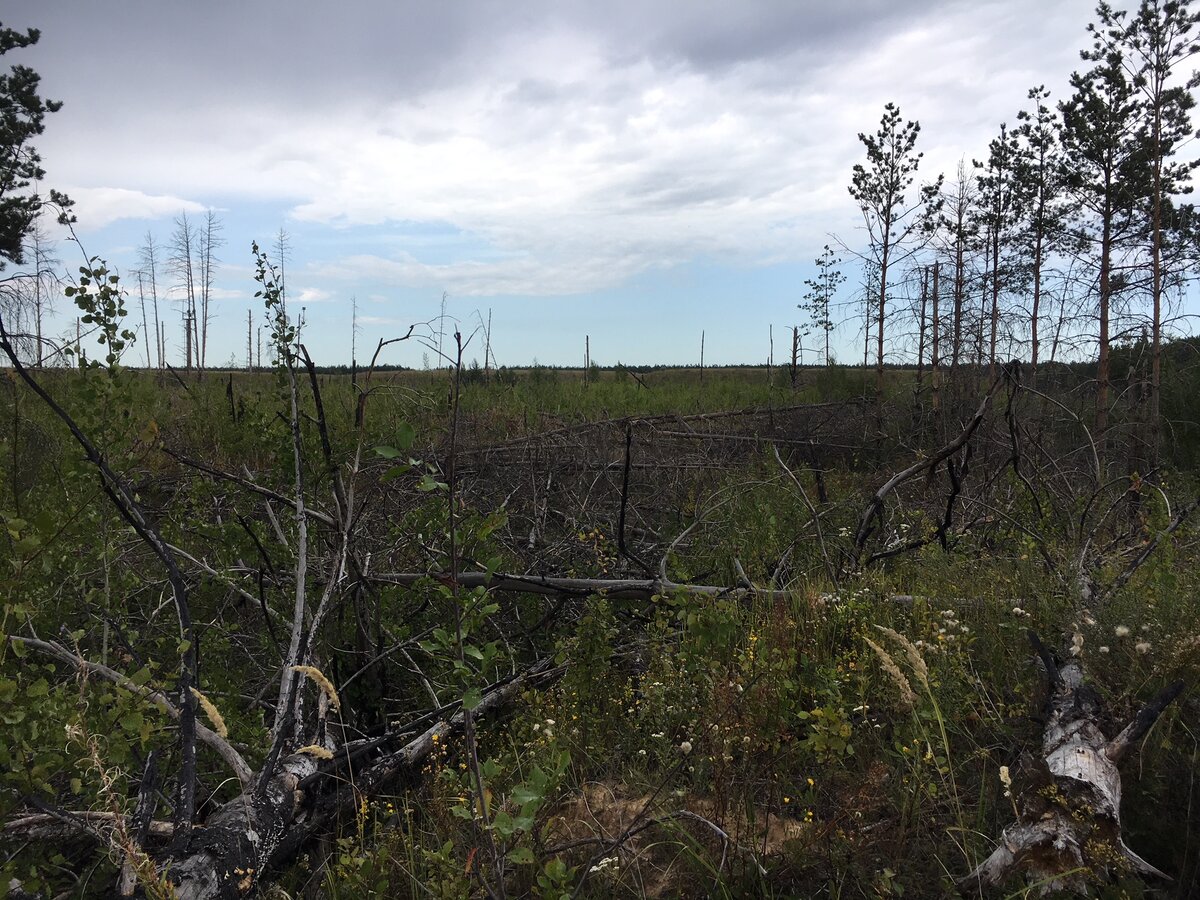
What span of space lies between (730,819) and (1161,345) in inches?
412

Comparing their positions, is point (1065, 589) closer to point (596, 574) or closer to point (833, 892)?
point (833, 892)

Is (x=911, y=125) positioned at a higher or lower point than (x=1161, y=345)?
higher

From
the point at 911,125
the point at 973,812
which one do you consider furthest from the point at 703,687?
the point at 911,125

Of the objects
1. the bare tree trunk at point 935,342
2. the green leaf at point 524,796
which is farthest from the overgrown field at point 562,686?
the bare tree trunk at point 935,342

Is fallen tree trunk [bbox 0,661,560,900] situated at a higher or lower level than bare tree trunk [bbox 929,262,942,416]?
lower

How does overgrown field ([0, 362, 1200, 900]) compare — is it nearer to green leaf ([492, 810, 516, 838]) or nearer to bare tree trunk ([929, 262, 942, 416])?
green leaf ([492, 810, 516, 838])

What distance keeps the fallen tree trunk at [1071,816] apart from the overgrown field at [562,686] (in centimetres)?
4

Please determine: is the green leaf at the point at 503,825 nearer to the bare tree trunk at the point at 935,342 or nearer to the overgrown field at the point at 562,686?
the overgrown field at the point at 562,686

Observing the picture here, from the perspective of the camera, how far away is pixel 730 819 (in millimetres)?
2488

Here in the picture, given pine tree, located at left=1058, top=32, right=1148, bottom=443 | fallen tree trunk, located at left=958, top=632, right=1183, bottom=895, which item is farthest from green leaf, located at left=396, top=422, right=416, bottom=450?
pine tree, located at left=1058, top=32, right=1148, bottom=443

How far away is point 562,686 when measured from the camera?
147 inches

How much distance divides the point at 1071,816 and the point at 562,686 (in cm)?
233

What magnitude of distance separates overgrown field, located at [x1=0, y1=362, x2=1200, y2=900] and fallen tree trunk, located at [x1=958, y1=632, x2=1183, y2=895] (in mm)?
36

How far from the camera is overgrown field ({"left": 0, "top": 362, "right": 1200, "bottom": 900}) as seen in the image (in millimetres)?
2084
